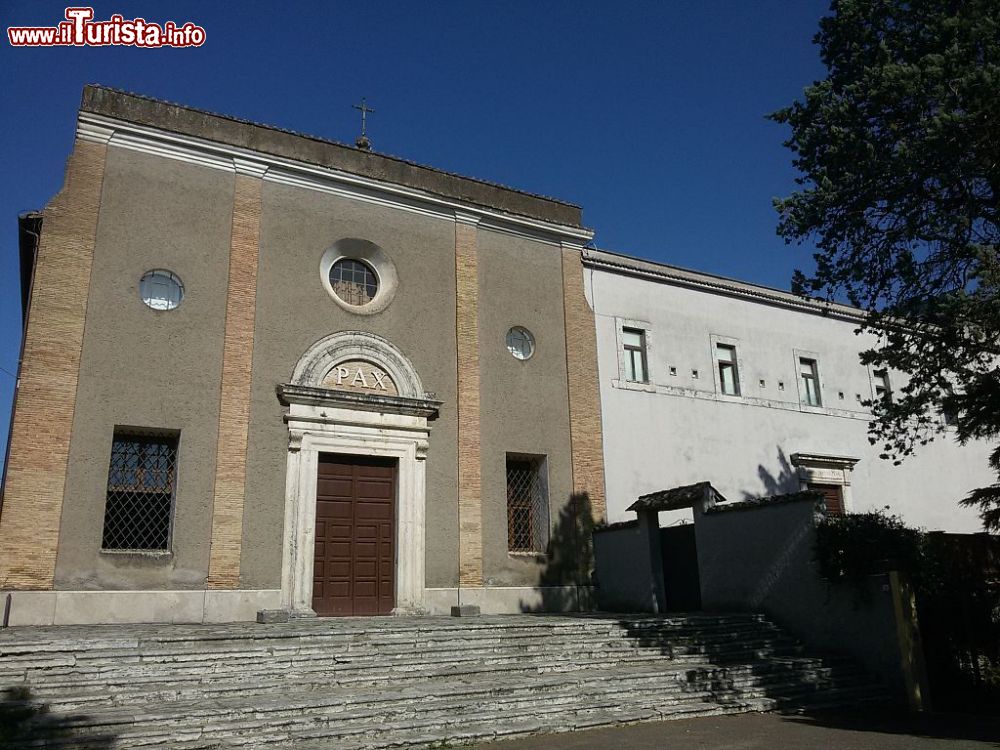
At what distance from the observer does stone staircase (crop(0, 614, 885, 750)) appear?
7.48 meters

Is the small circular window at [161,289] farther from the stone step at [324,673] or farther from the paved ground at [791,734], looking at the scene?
the paved ground at [791,734]

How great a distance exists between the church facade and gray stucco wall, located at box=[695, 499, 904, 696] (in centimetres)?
270

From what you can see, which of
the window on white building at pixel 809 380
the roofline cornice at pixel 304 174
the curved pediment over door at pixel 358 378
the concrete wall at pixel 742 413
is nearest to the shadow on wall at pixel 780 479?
the concrete wall at pixel 742 413

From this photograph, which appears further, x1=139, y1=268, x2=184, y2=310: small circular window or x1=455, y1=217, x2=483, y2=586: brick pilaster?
x1=455, y1=217, x2=483, y2=586: brick pilaster

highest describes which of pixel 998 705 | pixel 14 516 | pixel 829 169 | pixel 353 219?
pixel 353 219

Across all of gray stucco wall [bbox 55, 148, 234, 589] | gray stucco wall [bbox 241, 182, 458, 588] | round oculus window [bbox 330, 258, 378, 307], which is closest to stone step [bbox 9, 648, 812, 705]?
gray stucco wall [bbox 55, 148, 234, 589]

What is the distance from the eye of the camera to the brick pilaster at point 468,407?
14094 mm

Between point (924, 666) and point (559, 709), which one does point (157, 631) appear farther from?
point (924, 666)

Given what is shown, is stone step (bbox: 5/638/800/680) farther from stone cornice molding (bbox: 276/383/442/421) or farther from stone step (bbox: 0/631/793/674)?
stone cornice molding (bbox: 276/383/442/421)

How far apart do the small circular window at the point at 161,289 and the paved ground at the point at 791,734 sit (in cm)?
853

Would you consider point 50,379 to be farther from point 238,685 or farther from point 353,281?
point 238,685

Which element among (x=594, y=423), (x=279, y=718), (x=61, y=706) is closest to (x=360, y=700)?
(x=279, y=718)

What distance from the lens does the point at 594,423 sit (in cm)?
1625

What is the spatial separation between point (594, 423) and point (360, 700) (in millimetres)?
9073
